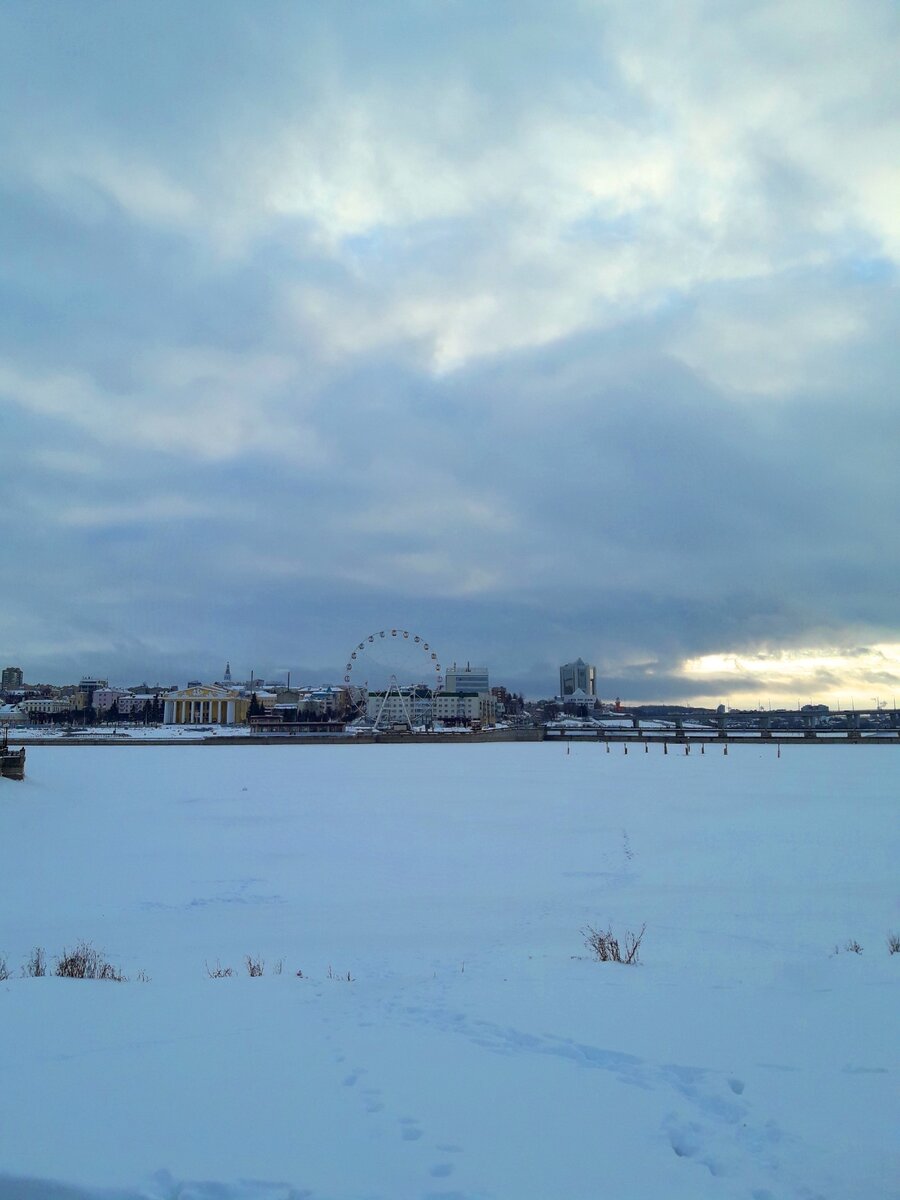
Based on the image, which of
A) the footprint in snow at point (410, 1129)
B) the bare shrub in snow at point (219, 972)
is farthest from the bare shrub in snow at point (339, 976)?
Answer: the footprint in snow at point (410, 1129)

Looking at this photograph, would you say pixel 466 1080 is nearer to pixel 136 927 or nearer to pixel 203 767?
pixel 136 927

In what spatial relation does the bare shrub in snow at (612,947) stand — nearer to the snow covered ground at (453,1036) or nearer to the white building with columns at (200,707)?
the snow covered ground at (453,1036)

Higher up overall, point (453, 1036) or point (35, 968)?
point (453, 1036)

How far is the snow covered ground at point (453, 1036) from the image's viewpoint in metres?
4.83

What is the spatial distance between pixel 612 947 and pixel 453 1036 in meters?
4.03

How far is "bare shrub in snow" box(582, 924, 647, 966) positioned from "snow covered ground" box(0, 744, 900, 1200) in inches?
7.8

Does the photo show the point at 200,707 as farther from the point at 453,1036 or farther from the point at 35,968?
the point at 453,1036

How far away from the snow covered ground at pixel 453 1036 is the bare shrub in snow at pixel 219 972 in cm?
17

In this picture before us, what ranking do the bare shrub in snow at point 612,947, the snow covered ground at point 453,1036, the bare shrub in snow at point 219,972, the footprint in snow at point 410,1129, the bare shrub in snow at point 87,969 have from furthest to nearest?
the bare shrub in snow at point 612,947, the bare shrub in snow at point 219,972, the bare shrub in snow at point 87,969, the footprint in snow at point 410,1129, the snow covered ground at point 453,1036

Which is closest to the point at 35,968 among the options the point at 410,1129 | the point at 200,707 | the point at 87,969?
the point at 87,969

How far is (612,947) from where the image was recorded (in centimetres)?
1034

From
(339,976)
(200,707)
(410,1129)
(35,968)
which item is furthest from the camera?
(200,707)

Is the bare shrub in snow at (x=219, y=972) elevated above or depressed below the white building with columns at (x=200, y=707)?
below

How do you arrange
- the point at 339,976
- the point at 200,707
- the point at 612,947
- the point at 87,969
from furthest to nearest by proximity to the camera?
the point at 200,707 < the point at 612,947 < the point at 339,976 < the point at 87,969
